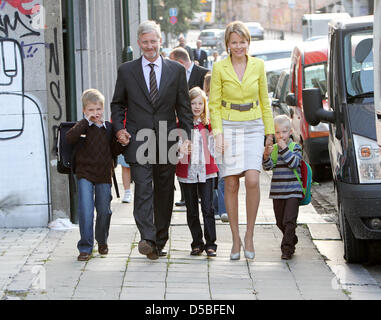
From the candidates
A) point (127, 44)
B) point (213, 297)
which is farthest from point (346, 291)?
point (127, 44)

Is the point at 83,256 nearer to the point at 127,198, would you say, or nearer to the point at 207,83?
the point at 207,83

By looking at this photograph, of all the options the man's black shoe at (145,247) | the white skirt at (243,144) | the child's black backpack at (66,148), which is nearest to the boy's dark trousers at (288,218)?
the white skirt at (243,144)

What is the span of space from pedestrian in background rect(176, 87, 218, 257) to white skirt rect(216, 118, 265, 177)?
12.4 inches

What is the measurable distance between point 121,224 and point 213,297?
337 cm

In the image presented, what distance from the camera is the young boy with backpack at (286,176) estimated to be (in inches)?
320

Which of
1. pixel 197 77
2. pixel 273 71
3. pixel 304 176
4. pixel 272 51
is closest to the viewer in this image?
pixel 304 176

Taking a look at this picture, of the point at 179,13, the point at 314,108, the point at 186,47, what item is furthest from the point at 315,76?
the point at 179,13

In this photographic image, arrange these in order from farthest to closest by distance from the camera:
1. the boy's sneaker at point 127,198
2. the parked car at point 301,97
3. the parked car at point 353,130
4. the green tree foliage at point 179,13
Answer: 1. the green tree foliage at point 179,13
2. the parked car at point 301,97
3. the boy's sneaker at point 127,198
4. the parked car at point 353,130

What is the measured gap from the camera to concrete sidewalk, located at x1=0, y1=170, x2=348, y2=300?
668cm

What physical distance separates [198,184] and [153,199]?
410mm

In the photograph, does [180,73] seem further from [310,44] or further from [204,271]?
[310,44]

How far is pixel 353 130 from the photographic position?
7793mm

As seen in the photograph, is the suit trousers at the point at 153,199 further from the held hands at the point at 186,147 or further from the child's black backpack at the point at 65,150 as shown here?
the child's black backpack at the point at 65,150

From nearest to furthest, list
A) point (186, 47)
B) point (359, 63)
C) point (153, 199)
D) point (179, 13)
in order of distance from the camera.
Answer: point (153, 199) < point (359, 63) < point (186, 47) < point (179, 13)
